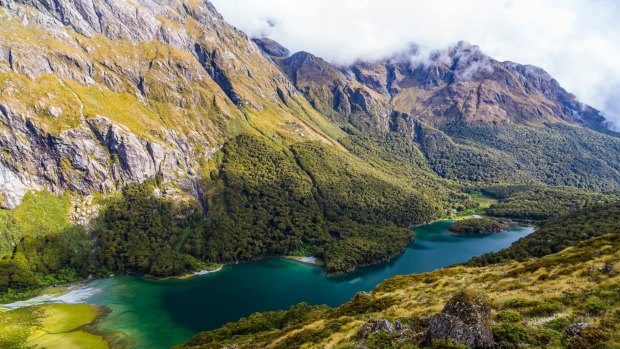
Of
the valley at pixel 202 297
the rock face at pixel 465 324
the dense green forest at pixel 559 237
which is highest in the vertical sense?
the rock face at pixel 465 324

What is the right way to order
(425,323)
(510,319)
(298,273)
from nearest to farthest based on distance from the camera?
(510,319) → (425,323) → (298,273)

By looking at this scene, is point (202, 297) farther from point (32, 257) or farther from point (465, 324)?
point (465, 324)

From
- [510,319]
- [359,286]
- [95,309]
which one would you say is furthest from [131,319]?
[510,319]

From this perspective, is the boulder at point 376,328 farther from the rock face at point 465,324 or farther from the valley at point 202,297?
the valley at point 202,297

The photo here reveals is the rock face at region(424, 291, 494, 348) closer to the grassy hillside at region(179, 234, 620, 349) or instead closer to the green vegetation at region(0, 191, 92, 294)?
the grassy hillside at region(179, 234, 620, 349)

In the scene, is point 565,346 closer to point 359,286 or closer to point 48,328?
point 359,286

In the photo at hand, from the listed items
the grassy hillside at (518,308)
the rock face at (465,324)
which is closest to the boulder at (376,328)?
the grassy hillside at (518,308)

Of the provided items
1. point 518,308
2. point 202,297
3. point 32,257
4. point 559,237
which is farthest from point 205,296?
point 559,237
